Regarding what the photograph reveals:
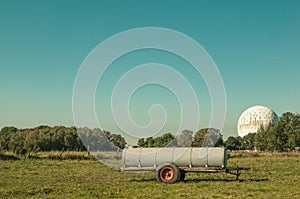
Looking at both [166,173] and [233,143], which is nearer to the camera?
[166,173]

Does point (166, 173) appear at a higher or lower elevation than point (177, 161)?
lower

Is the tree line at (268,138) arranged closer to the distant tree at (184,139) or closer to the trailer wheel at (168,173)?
the distant tree at (184,139)

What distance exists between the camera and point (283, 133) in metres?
77.6

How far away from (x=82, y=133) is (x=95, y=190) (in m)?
66.2

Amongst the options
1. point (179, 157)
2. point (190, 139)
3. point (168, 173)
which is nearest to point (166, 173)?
point (168, 173)

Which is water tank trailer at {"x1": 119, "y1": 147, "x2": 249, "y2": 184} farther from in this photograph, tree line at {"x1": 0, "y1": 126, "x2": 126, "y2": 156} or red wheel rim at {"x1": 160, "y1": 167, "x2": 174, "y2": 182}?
tree line at {"x1": 0, "y1": 126, "x2": 126, "y2": 156}

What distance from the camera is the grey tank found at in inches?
833

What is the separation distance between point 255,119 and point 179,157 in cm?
9373

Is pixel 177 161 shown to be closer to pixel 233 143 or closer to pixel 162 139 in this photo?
pixel 162 139

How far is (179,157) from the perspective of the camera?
69.7 ft

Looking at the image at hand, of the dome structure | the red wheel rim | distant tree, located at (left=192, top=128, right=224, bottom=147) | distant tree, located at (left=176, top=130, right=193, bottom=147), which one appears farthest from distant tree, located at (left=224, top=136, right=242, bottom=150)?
the red wheel rim

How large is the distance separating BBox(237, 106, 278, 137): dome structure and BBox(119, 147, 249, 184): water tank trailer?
8675cm

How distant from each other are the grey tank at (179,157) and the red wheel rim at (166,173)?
0.68 meters

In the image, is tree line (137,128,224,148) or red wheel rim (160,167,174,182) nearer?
red wheel rim (160,167,174,182)
